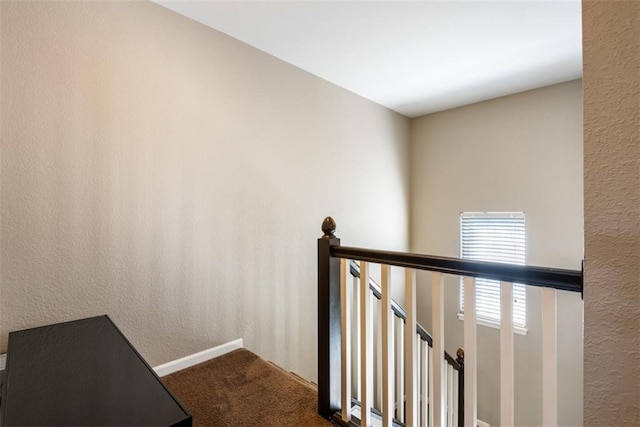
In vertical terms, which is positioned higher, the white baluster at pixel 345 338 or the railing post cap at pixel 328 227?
the railing post cap at pixel 328 227

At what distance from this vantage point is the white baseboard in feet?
6.14

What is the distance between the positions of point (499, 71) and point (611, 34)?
250 centimetres

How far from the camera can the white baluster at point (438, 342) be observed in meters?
1.20

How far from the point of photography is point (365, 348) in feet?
4.90

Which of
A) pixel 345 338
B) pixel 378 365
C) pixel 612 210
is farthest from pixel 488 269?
pixel 378 365

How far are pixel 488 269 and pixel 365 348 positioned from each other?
0.74m

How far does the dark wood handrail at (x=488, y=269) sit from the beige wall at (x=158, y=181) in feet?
3.73

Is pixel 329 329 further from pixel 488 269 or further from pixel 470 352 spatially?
pixel 488 269

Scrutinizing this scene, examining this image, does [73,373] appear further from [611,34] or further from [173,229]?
[611,34]

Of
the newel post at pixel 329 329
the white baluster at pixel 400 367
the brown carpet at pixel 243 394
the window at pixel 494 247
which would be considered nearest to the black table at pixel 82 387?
the brown carpet at pixel 243 394

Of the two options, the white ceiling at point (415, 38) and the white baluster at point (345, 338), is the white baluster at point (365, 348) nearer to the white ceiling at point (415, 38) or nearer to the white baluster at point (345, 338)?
the white baluster at point (345, 338)

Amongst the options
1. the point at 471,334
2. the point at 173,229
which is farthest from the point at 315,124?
the point at 471,334

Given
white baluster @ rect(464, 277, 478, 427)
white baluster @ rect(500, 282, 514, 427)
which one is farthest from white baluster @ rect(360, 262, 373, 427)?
white baluster @ rect(500, 282, 514, 427)

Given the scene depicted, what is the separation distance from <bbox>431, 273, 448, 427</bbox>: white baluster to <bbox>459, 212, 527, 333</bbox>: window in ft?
7.19
